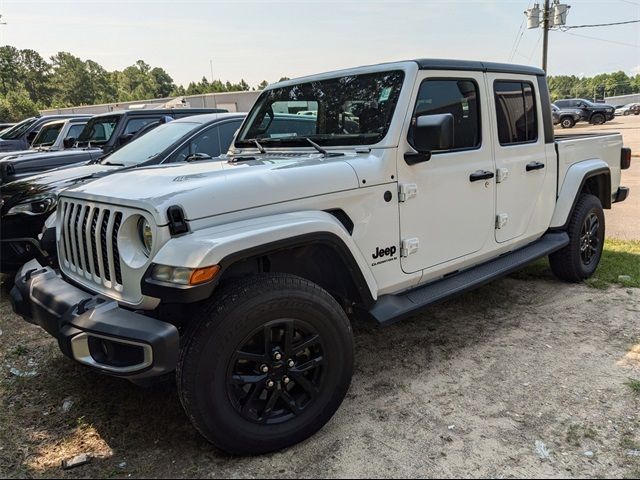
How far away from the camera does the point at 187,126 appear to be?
5.95 metres

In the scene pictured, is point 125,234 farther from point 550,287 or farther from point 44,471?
point 550,287

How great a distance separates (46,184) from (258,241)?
3843 millimetres

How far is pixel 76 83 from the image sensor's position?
96.2m

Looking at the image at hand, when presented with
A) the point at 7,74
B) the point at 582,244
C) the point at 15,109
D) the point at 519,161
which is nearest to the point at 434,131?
the point at 519,161

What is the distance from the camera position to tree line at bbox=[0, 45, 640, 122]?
8606cm

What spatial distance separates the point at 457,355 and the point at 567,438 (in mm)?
1053

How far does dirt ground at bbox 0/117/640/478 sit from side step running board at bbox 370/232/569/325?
499 millimetres

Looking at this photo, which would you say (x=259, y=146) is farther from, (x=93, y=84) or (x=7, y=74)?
(x=93, y=84)

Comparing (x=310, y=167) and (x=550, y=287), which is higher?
(x=310, y=167)

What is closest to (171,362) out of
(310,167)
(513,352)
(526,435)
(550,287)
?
(310,167)

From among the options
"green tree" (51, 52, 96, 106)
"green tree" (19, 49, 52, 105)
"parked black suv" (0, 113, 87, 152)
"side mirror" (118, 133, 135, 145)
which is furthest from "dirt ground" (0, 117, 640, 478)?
"green tree" (51, 52, 96, 106)

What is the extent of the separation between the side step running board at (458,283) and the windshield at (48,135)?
32.0 feet

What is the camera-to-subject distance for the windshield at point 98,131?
8.23m

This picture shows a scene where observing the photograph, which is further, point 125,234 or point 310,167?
point 310,167
